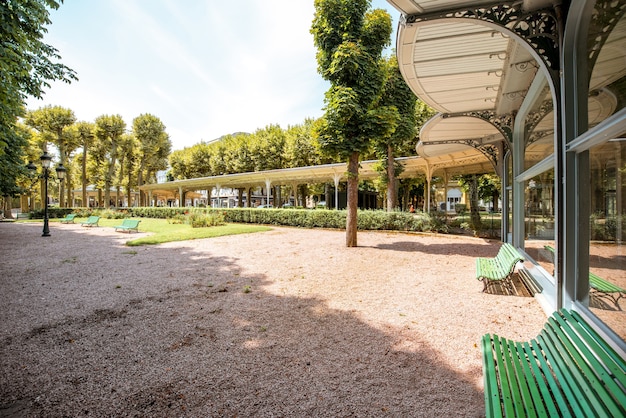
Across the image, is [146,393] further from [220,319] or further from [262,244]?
[262,244]

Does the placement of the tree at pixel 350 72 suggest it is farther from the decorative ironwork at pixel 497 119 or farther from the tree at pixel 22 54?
the tree at pixel 22 54

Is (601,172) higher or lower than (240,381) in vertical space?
higher

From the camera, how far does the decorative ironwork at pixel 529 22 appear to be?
127 inches

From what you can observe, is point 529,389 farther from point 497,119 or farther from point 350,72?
point 350,72

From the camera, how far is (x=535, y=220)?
19.9 ft

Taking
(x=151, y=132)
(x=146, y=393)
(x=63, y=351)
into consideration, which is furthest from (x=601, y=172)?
(x=151, y=132)

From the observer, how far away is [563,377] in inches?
76.7

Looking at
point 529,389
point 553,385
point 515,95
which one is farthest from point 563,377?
point 515,95

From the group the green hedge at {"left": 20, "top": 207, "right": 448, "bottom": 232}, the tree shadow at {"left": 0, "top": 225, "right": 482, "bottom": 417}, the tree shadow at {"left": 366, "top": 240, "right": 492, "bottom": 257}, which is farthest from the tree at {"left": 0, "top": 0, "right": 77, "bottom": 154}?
the green hedge at {"left": 20, "top": 207, "right": 448, "bottom": 232}

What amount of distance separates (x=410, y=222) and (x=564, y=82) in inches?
474

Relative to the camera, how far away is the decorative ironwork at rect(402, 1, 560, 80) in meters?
3.21

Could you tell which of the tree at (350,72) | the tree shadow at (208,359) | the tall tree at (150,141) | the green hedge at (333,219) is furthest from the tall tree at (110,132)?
the tree shadow at (208,359)

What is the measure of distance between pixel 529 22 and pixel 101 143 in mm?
44211

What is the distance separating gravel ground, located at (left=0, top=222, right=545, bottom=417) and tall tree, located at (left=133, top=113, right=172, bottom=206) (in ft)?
113
